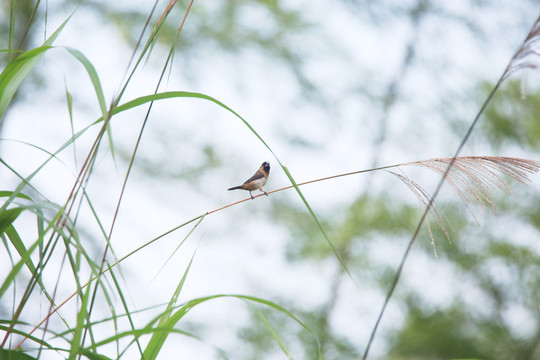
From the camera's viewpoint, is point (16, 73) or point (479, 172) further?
point (479, 172)

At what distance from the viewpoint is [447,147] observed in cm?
392

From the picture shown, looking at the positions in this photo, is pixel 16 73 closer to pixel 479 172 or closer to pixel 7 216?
pixel 7 216

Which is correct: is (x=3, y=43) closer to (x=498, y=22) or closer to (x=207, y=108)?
(x=207, y=108)

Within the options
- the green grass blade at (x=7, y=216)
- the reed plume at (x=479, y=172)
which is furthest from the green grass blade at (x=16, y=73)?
the reed plume at (x=479, y=172)

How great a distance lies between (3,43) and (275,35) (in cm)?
226

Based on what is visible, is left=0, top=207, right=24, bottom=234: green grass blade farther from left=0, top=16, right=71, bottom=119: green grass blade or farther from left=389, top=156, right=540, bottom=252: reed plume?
left=389, top=156, right=540, bottom=252: reed plume

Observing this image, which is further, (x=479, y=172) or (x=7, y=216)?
(x=479, y=172)

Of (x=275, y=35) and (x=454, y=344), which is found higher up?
(x=275, y=35)

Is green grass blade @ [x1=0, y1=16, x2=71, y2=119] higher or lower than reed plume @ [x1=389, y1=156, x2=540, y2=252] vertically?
lower

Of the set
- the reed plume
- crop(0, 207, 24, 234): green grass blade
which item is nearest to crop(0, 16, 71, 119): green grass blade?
crop(0, 207, 24, 234): green grass blade

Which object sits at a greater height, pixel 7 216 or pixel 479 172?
pixel 479 172

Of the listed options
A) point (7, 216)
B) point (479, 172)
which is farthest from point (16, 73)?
point (479, 172)

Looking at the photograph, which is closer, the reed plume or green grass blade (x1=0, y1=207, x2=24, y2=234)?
green grass blade (x1=0, y1=207, x2=24, y2=234)

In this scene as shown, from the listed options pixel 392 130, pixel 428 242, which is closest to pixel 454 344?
pixel 428 242
